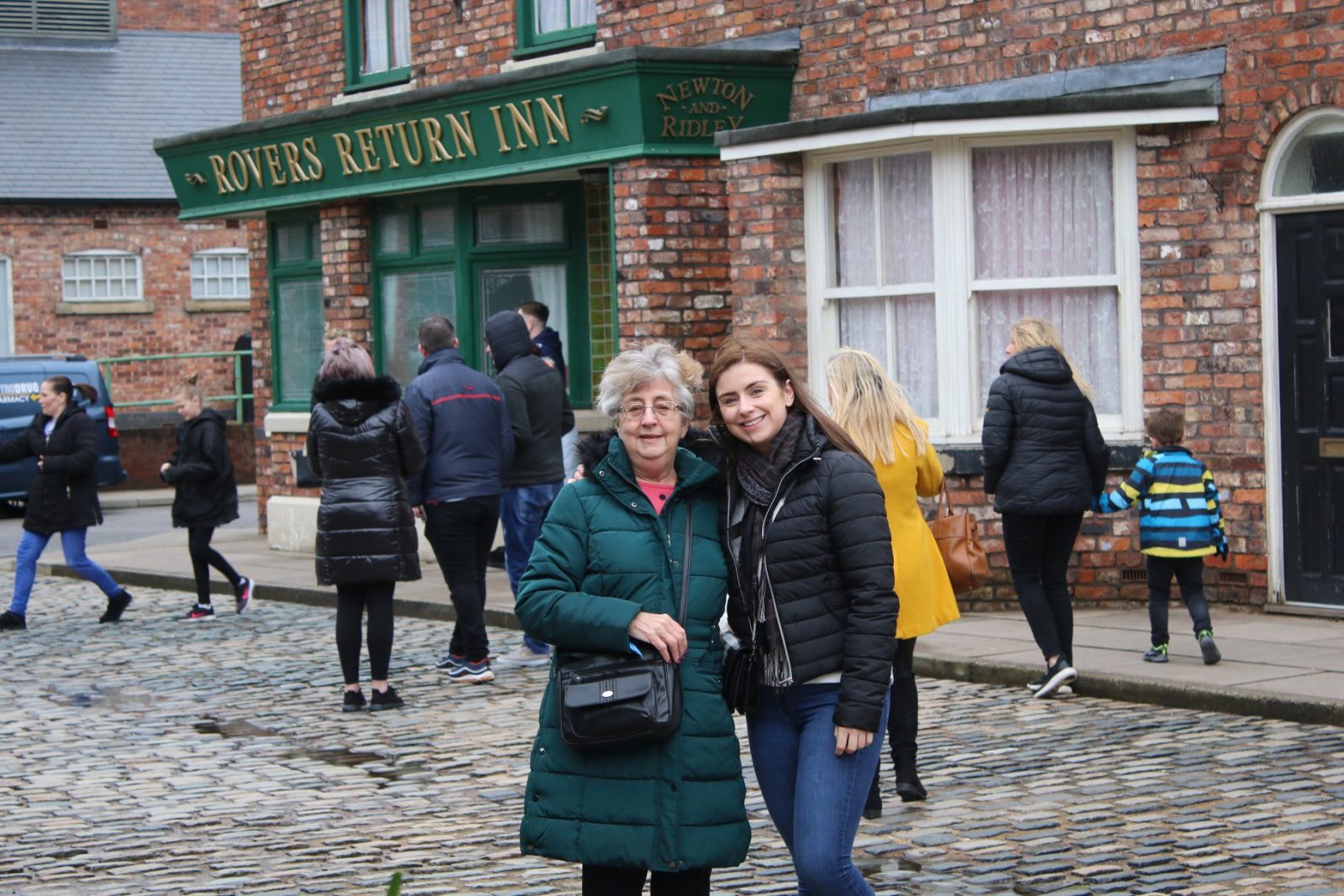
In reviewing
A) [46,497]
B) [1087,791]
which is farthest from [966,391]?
[46,497]

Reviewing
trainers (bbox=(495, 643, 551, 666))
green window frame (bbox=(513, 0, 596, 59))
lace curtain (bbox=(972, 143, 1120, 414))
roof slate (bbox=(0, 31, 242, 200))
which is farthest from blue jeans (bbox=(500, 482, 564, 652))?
roof slate (bbox=(0, 31, 242, 200))

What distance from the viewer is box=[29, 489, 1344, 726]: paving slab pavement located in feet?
29.9

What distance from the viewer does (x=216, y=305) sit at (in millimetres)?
35219

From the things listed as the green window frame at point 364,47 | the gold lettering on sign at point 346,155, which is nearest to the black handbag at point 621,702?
the gold lettering on sign at point 346,155

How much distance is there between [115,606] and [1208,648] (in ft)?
26.1

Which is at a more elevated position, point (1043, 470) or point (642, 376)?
point (642, 376)

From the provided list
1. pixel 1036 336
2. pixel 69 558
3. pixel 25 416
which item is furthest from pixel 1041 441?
pixel 25 416

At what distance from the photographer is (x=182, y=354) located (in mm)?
33094

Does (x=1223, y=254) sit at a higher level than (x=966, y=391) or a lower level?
higher

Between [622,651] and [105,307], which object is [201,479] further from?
[105,307]

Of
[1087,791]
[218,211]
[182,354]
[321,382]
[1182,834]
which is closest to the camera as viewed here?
[1182,834]

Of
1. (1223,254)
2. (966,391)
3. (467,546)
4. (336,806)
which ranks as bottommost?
(336,806)

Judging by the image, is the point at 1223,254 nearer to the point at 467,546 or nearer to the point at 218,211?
the point at 467,546

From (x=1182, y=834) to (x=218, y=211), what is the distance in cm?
1406
